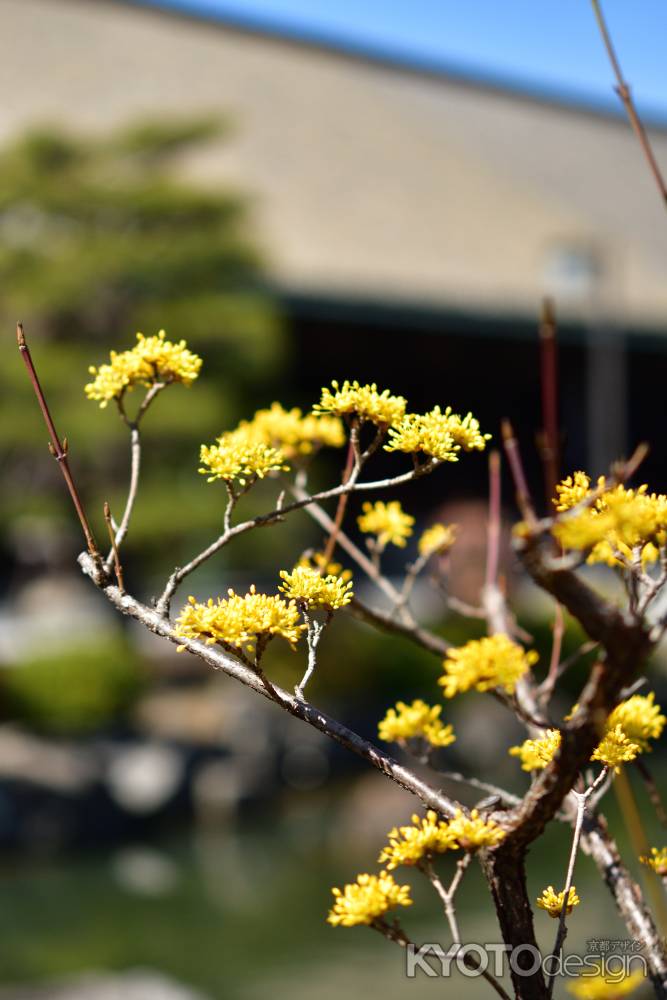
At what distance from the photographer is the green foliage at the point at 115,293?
7555 mm

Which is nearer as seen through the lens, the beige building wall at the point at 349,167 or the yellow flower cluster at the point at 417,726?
the yellow flower cluster at the point at 417,726

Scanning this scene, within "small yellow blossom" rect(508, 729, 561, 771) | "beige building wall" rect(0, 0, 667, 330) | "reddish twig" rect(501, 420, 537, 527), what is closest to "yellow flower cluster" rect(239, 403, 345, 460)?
"reddish twig" rect(501, 420, 537, 527)

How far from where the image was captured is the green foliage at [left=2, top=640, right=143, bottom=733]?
23.3ft

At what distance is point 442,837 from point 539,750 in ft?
0.46

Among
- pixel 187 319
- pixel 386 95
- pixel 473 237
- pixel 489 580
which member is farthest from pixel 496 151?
pixel 489 580

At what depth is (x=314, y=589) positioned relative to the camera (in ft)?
2.58

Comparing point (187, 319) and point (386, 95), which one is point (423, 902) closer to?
point (187, 319)

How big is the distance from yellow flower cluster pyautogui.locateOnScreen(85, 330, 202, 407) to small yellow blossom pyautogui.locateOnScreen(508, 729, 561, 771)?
0.31 meters

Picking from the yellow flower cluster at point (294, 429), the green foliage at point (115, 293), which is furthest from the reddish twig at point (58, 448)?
the green foliage at point (115, 293)

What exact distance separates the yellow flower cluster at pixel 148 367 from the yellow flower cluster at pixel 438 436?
0.46ft

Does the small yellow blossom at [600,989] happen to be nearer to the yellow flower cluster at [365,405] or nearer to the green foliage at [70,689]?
the yellow flower cluster at [365,405]

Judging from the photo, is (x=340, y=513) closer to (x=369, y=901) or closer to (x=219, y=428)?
(x=369, y=901)

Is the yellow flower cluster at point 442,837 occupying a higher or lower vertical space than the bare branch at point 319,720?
lower

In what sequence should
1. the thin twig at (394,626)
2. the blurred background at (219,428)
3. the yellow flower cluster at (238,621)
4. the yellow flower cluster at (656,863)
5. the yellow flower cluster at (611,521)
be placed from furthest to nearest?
1. the blurred background at (219,428)
2. the thin twig at (394,626)
3. the yellow flower cluster at (656,863)
4. the yellow flower cluster at (238,621)
5. the yellow flower cluster at (611,521)
